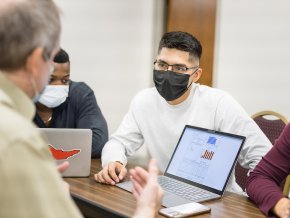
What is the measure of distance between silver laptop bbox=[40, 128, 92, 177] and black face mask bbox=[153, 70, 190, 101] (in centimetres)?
49

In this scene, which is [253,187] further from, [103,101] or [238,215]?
[103,101]

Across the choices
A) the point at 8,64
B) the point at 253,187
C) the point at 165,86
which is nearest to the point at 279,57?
the point at 165,86

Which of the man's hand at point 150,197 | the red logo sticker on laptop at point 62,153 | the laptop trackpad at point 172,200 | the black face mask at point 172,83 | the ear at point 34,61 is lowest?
the laptop trackpad at point 172,200

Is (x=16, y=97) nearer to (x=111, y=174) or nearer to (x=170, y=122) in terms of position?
(x=111, y=174)

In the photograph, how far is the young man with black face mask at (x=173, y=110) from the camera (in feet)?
5.90

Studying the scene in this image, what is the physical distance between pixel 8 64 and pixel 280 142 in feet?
3.44

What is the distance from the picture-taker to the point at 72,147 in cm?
157

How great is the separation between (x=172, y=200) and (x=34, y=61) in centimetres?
73

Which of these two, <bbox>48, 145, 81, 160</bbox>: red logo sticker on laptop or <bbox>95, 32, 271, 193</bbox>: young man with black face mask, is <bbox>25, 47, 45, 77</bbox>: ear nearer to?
<bbox>48, 145, 81, 160</bbox>: red logo sticker on laptop

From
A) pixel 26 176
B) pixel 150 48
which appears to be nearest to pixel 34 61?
pixel 26 176

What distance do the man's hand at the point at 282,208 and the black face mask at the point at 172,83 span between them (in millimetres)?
776

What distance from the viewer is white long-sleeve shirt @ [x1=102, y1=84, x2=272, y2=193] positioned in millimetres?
1756

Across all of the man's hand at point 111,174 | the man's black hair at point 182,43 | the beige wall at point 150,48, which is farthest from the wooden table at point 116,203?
the beige wall at point 150,48

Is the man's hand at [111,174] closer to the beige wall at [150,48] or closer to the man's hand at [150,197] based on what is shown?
the man's hand at [150,197]
